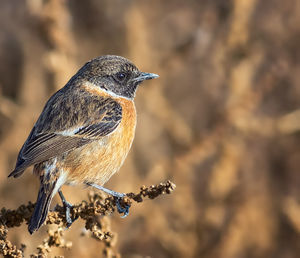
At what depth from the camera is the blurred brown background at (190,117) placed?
777 cm

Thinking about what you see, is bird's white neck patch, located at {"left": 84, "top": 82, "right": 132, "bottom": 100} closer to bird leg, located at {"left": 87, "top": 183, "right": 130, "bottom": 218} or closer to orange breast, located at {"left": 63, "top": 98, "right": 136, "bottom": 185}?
orange breast, located at {"left": 63, "top": 98, "right": 136, "bottom": 185}

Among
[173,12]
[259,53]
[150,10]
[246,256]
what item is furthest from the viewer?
[173,12]

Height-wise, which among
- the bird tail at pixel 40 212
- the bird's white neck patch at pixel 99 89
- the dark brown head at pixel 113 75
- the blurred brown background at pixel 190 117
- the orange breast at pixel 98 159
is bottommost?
the bird tail at pixel 40 212

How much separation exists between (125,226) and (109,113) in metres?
2.60

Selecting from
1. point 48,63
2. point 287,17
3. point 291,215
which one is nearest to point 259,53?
point 287,17

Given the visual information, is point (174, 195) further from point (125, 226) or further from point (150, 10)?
point (150, 10)

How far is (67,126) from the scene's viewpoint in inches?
220

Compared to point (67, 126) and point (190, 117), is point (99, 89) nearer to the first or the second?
point (67, 126)

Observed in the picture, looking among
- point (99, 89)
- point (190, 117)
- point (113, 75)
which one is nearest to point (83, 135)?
point (99, 89)

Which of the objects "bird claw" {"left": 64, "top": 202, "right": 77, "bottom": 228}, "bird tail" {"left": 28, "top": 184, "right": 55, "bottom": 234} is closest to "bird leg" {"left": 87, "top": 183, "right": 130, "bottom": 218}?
"bird claw" {"left": 64, "top": 202, "right": 77, "bottom": 228}

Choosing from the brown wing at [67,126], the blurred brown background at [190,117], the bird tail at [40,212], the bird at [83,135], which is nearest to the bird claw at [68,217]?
the bird at [83,135]

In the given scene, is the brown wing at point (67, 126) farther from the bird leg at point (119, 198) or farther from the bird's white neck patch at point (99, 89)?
the bird leg at point (119, 198)

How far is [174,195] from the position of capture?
8508mm

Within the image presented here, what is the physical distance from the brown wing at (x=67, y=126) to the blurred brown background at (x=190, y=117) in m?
1.85
